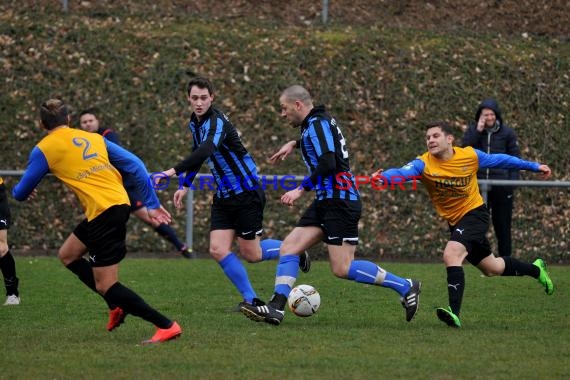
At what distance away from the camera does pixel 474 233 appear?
8.38 m

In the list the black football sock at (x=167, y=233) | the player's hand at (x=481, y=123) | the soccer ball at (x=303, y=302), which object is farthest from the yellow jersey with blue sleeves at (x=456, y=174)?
the black football sock at (x=167, y=233)

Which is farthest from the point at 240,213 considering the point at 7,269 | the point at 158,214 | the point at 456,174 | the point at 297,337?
the point at 7,269

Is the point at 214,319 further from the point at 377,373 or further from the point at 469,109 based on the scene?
the point at 469,109

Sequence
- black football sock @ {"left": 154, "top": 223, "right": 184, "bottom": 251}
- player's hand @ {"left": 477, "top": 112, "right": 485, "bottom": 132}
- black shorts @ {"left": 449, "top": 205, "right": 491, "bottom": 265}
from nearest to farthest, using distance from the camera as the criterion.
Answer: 1. black shorts @ {"left": 449, "top": 205, "right": 491, "bottom": 265}
2. player's hand @ {"left": 477, "top": 112, "right": 485, "bottom": 132}
3. black football sock @ {"left": 154, "top": 223, "right": 184, "bottom": 251}

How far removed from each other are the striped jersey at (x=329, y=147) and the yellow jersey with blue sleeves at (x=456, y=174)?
1.61 ft

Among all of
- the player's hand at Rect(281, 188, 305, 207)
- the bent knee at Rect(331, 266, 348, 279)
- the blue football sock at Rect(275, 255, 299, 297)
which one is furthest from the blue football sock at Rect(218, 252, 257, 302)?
the player's hand at Rect(281, 188, 305, 207)

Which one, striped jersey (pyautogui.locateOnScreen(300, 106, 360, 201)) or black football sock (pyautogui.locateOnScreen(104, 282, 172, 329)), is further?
striped jersey (pyautogui.locateOnScreen(300, 106, 360, 201))

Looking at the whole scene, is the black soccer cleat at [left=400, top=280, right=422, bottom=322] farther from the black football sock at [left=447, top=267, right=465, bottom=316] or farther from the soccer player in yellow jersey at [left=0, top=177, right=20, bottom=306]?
the soccer player in yellow jersey at [left=0, top=177, right=20, bottom=306]

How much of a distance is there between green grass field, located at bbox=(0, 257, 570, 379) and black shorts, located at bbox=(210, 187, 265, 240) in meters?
0.77

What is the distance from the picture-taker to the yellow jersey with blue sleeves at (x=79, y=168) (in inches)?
271

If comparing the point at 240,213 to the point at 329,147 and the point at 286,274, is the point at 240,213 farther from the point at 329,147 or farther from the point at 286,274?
the point at 329,147

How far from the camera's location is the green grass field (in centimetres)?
604

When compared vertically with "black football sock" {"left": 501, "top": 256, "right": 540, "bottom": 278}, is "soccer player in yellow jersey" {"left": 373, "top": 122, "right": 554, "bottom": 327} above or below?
above

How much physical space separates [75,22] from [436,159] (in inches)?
429
